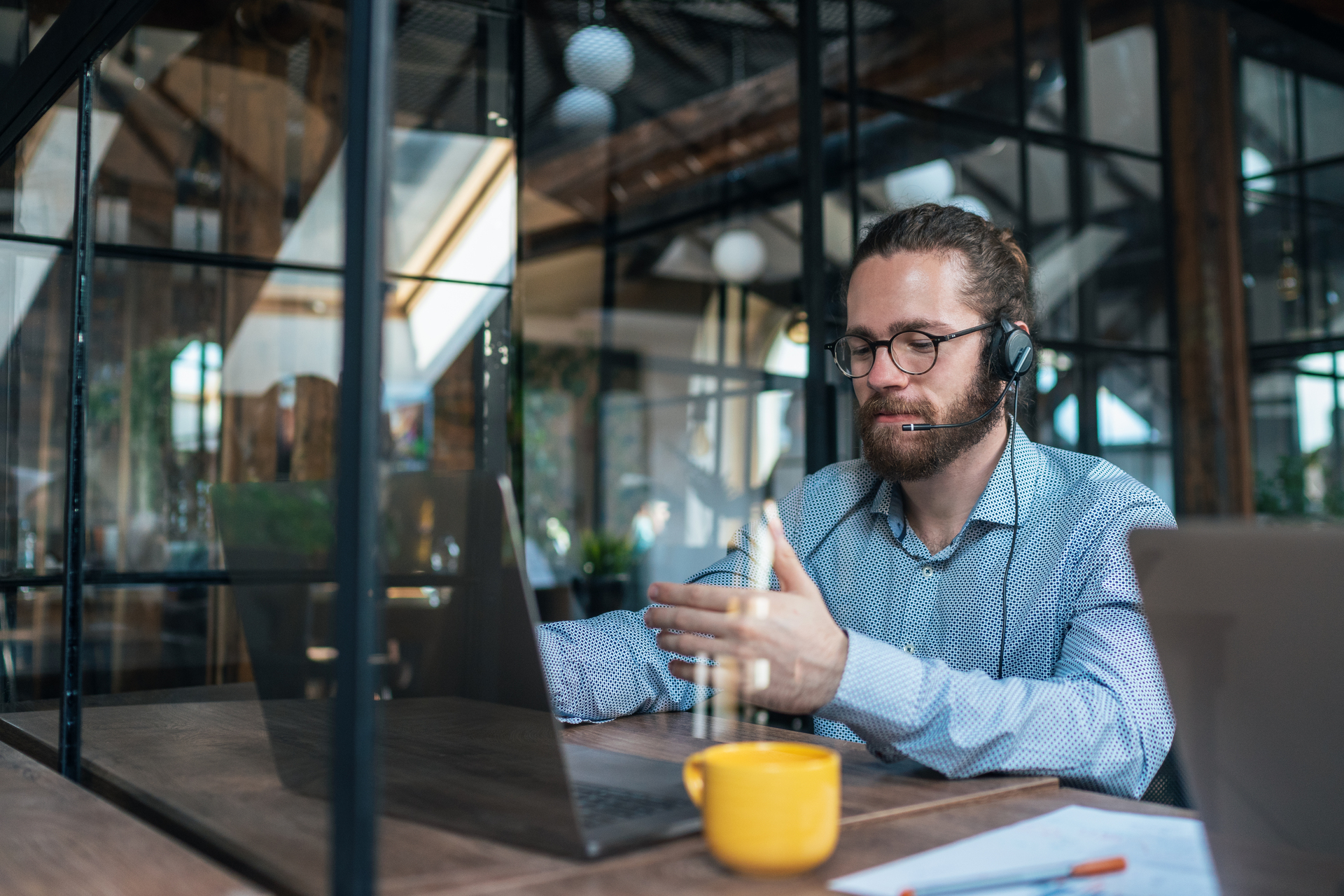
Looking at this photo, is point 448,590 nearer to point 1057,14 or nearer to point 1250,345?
point 1057,14

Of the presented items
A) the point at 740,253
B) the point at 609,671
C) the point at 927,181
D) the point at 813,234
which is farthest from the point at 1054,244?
the point at 609,671

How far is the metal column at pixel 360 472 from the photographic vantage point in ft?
2.02

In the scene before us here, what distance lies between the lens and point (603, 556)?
5344 mm

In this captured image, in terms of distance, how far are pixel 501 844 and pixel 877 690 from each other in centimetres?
39

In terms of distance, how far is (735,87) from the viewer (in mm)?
5895

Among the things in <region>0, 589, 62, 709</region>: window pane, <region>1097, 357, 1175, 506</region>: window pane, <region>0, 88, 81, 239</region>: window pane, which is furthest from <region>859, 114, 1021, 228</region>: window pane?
<region>0, 589, 62, 709</region>: window pane

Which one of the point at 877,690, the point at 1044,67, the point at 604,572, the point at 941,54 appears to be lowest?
the point at 604,572

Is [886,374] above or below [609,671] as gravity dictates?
above

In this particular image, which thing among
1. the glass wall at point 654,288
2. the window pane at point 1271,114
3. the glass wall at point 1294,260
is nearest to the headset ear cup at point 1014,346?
the glass wall at point 654,288

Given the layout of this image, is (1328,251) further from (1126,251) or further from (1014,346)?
(1014,346)

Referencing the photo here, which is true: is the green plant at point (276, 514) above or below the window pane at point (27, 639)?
above

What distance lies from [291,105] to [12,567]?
187cm

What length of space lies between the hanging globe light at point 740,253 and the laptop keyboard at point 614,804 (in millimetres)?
5350

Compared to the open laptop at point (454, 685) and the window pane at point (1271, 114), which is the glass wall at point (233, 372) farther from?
the window pane at point (1271, 114)
